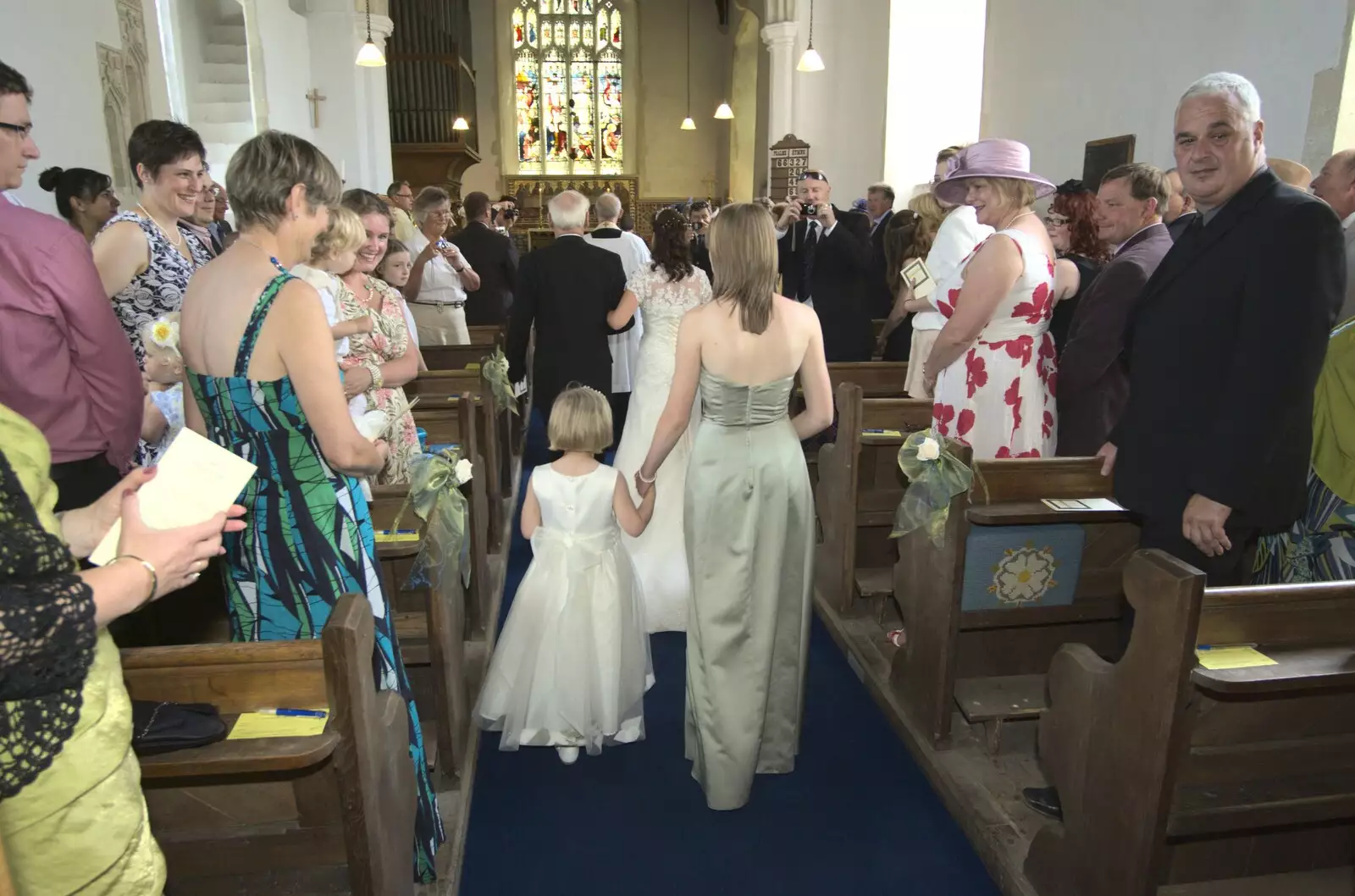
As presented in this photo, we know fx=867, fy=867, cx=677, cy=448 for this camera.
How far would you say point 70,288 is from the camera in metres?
2.15

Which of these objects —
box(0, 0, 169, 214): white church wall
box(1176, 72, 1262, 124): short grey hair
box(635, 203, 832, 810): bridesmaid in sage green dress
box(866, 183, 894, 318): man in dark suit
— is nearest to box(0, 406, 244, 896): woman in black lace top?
box(635, 203, 832, 810): bridesmaid in sage green dress

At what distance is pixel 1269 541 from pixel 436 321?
4851 millimetres

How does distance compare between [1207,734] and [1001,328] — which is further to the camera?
[1001,328]

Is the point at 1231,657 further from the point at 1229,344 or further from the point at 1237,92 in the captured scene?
the point at 1237,92

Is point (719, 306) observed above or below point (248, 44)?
below

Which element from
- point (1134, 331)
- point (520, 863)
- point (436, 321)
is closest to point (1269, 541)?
point (1134, 331)

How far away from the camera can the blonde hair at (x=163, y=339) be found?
2.30 m

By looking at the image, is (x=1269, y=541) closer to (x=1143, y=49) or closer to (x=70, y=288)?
(x=70, y=288)

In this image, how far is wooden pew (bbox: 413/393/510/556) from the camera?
340 cm

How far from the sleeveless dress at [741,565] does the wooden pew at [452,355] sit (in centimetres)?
312

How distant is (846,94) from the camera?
10219 millimetres

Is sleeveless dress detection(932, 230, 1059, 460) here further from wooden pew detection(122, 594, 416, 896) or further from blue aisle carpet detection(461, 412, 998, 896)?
wooden pew detection(122, 594, 416, 896)

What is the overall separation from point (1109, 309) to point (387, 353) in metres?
2.53

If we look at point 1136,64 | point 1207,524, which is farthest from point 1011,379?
point 1136,64
